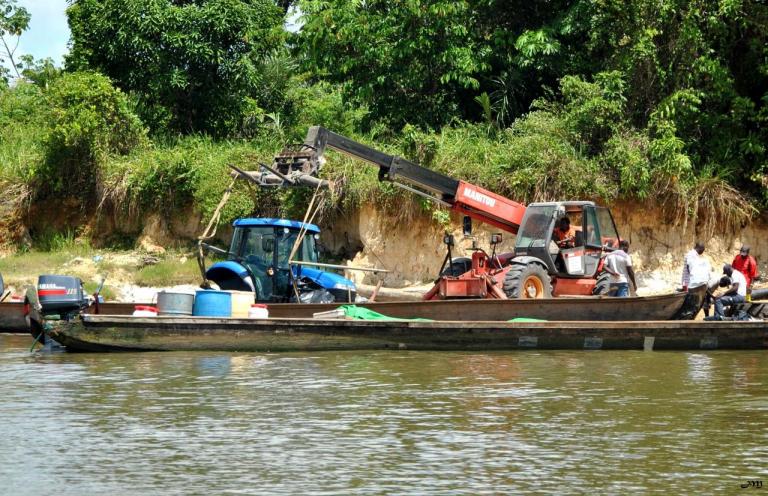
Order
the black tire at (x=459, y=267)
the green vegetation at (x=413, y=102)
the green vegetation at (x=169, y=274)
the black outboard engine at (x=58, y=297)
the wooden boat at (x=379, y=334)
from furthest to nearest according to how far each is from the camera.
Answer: the green vegetation at (x=169, y=274) < the green vegetation at (x=413, y=102) < the black tire at (x=459, y=267) < the black outboard engine at (x=58, y=297) < the wooden boat at (x=379, y=334)

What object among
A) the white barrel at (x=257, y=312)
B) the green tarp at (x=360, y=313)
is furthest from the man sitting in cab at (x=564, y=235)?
the white barrel at (x=257, y=312)

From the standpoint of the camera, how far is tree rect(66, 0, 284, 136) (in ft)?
90.2

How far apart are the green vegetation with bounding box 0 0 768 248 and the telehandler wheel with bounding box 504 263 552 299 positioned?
17.4 ft

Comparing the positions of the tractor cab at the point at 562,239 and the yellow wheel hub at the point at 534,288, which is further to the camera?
the tractor cab at the point at 562,239

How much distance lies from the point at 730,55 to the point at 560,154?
4513mm

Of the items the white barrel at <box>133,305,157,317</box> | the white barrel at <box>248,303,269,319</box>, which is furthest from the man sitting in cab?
the white barrel at <box>133,305,157,317</box>

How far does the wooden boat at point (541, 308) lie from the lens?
17.0m

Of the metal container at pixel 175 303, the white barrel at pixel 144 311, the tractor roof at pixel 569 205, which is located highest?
the tractor roof at pixel 569 205

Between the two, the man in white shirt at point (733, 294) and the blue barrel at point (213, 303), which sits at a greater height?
the man in white shirt at point (733, 294)

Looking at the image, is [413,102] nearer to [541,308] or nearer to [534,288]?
[534,288]

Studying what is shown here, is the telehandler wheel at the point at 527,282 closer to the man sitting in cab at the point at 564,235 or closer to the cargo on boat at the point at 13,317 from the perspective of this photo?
the man sitting in cab at the point at 564,235

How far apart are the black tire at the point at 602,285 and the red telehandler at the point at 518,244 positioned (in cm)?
2

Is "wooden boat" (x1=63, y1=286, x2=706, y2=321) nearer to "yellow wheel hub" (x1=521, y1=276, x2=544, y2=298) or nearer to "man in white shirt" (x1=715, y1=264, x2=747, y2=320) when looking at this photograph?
"man in white shirt" (x1=715, y1=264, x2=747, y2=320)

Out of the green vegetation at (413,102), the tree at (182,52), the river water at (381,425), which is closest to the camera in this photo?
the river water at (381,425)
